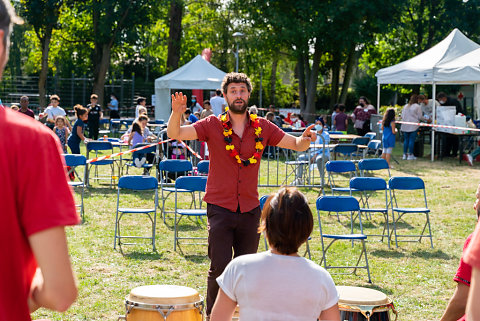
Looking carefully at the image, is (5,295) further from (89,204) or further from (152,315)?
(89,204)

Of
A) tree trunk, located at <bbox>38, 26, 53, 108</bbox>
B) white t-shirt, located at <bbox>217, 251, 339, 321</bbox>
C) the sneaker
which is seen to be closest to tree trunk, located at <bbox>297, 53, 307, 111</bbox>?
tree trunk, located at <bbox>38, 26, 53, 108</bbox>

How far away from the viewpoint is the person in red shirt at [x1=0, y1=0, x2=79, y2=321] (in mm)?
1641

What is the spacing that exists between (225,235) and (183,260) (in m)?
3.32

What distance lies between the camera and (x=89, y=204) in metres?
12.1

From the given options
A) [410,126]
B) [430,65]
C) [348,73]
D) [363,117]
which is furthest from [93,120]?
[348,73]

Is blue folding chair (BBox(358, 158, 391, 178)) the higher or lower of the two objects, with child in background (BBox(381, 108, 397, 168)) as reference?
lower

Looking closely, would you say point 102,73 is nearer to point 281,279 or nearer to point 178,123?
point 178,123

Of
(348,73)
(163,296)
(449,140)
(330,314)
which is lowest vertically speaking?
(163,296)

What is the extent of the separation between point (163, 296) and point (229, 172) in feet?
4.73

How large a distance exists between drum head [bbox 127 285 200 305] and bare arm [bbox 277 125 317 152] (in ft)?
5.46

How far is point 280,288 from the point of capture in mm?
3014

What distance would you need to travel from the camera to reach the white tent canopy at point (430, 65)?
19250 millimetres

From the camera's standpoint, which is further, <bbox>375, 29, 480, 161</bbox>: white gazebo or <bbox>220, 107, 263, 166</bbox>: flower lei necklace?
<bbox>375, 29, 480, 161</bbox>: white gazebo

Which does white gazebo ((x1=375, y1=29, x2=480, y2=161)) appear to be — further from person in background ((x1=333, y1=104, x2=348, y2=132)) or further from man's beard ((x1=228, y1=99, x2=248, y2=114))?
man's beard ((x1=228, y1=99, x2=248, y2=114))
